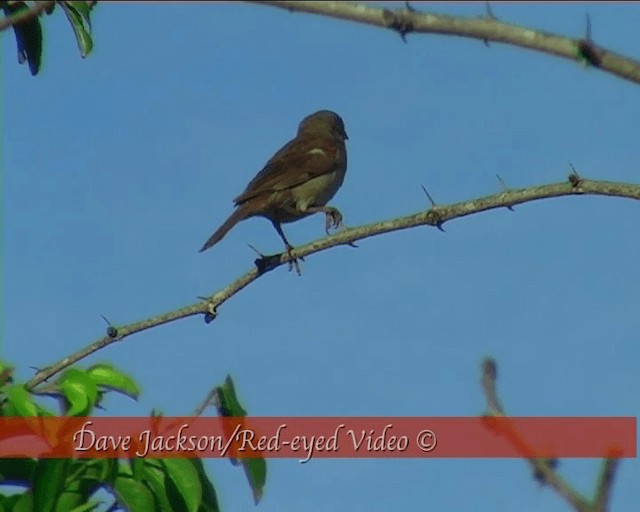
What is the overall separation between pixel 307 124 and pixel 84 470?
8.44m

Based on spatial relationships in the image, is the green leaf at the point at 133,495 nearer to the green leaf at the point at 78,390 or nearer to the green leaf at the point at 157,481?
the green leaf at the point at 157,481

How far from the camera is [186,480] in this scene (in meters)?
3.30

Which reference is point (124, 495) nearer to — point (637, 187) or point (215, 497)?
point (215, 497)

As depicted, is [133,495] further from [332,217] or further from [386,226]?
[332,217]

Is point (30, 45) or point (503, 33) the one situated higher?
point (30, 45)

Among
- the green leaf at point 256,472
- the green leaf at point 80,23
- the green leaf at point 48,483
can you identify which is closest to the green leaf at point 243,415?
the green leaf at point 256,472

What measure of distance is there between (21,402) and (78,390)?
0.16m

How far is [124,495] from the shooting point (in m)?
3.25

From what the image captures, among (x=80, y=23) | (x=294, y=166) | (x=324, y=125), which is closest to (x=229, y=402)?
(x=80, y=23)

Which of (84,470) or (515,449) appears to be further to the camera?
(84,470)

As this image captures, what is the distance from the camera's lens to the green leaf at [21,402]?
3213 mm

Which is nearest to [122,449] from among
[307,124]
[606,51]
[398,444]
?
[398,444]

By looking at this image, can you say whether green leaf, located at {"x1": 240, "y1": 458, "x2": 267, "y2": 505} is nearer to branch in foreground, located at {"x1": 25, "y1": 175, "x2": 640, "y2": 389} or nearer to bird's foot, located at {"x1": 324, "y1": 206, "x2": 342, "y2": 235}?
branch in foreground, located at {"x1": 25, "y1": 175, "x2": 640, "y2": 389}

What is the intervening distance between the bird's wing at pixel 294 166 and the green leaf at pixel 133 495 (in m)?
5.18
